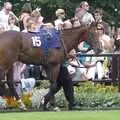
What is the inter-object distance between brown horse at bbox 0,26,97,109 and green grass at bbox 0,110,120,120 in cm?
105

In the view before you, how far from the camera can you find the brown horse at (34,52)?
15.8 metres

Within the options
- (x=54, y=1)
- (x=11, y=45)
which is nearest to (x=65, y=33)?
(x=11, y=45)

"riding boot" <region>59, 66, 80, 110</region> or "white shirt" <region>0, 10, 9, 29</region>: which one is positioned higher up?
"white shirt" <region>0, 10, 9, 29</region>

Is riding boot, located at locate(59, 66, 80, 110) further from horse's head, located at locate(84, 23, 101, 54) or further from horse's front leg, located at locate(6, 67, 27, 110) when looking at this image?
horse's front leg, located at locate(6, 67, 27, 110)

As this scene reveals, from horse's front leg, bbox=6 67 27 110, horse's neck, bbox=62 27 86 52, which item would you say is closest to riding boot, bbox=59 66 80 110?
horse's neck, bbox=62 27 86 52

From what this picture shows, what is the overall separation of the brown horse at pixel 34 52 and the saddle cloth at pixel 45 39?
0.35 ft

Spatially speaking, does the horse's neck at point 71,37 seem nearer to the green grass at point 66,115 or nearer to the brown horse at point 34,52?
the brown horse at point 34,52

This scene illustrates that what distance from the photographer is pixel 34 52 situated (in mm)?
16047

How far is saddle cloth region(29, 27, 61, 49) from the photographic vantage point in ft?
52.4

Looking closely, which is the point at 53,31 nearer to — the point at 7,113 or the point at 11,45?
the point at 11,45

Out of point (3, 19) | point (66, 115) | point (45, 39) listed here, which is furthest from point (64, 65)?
point (3, 19)

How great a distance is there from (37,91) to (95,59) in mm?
2040

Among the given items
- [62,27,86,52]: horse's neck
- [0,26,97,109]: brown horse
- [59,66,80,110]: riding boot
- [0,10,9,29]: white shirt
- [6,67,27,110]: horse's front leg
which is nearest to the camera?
[0,26,97,109]: brown horse

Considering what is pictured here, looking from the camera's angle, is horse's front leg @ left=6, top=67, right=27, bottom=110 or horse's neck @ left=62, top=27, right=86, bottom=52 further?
horse's neck @ left=62, top=27, right=86, bottom=52
